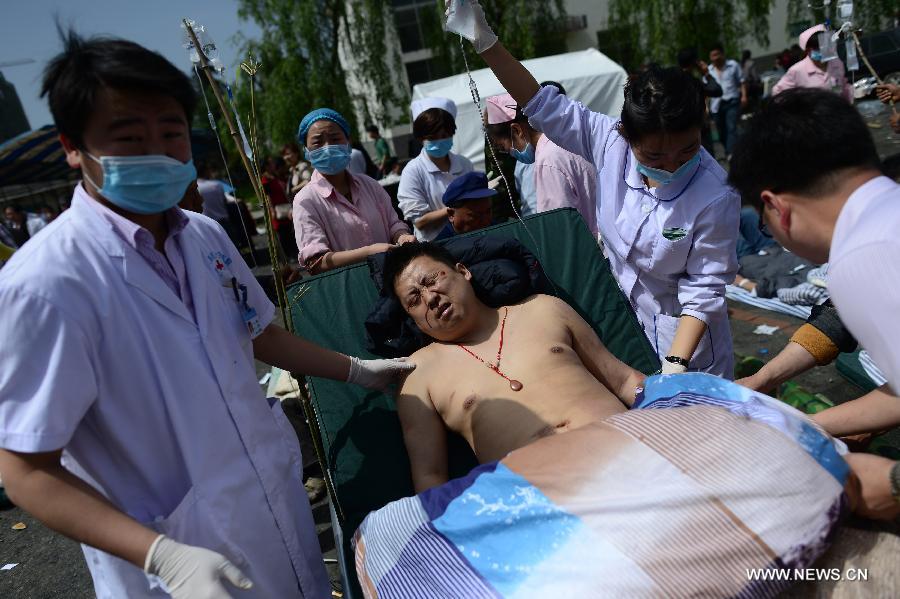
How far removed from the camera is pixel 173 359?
1444 millimetres

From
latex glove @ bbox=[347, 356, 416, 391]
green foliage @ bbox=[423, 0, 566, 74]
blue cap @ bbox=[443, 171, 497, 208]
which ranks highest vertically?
green foliage @ bbox=[423, 0, 566, 74]

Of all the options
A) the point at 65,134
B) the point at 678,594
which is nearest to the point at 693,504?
the point at 678,594

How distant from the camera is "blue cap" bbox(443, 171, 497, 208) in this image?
3579mm

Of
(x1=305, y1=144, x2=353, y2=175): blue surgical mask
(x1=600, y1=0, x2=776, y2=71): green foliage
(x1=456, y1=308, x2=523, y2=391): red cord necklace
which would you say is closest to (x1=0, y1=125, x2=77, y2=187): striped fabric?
(x1=305, y1=144, x2=353, y2=175): blue surgical mask

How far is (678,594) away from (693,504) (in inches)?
7.6

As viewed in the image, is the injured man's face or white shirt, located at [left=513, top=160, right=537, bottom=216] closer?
the injured man's face

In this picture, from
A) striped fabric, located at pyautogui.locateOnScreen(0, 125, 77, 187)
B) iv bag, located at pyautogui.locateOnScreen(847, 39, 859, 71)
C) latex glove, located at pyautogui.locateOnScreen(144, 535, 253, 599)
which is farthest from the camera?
striped fabric, located at pyautogui.locateOnScreen(0, 125, 77, 187)

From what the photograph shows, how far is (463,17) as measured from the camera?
245 cm

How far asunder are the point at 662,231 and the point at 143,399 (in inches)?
72.3

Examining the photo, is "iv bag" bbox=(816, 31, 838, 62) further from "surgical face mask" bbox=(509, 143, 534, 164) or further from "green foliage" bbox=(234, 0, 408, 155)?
"green foliage" bbox=(234, 0, 408, 155)

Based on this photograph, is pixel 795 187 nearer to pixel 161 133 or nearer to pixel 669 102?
pixel 669 102

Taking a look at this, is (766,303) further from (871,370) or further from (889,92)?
(889,92)

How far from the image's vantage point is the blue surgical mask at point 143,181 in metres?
1.38

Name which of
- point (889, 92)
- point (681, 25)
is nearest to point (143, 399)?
point (889, 92)
